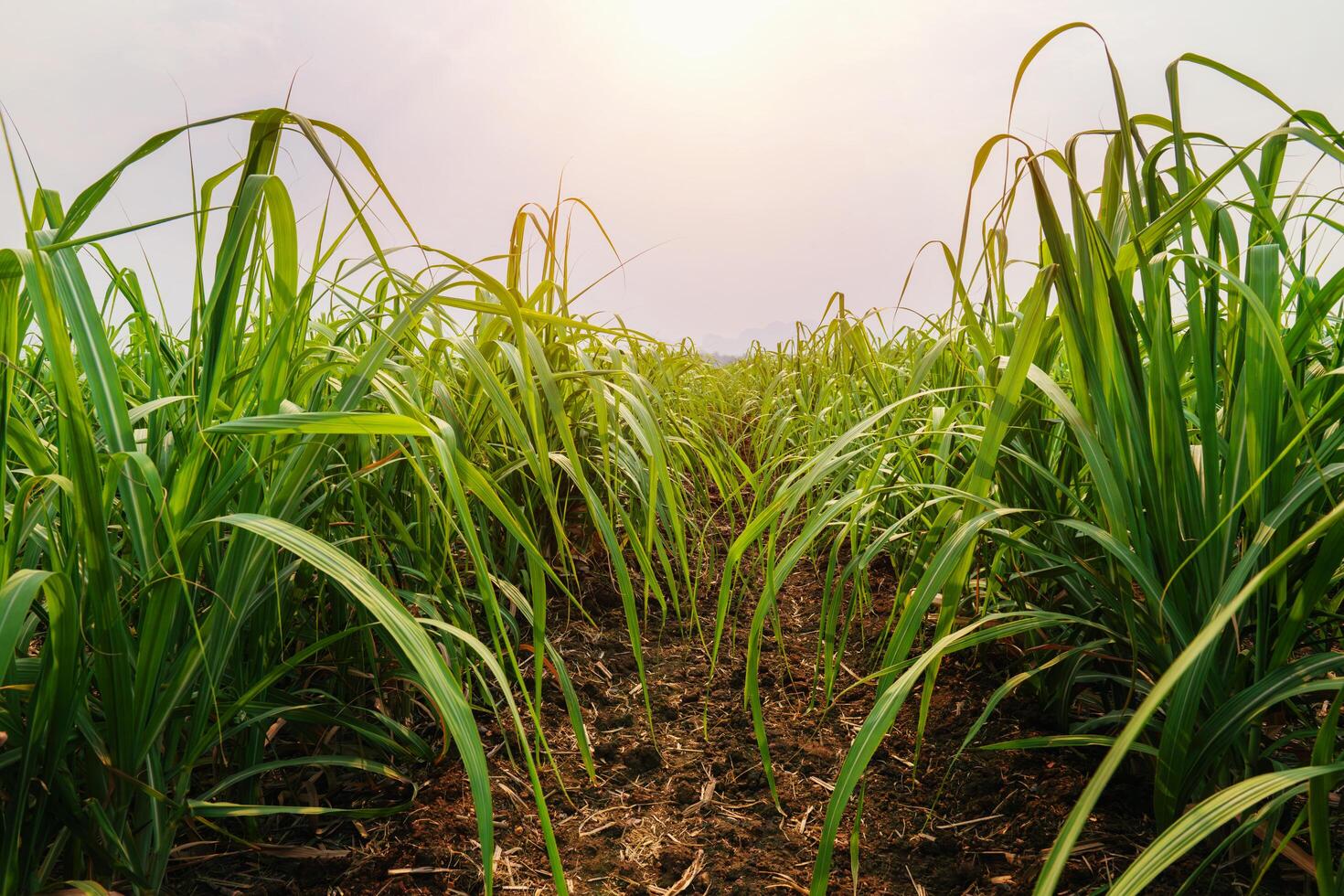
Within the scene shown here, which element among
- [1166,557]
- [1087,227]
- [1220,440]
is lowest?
[1166,557]

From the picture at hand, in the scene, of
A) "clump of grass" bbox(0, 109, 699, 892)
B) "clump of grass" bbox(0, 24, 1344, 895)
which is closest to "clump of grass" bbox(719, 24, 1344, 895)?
"clump of grass" bbox(0, 24, 1344, 895)

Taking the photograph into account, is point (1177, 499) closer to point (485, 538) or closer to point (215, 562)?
point (485, 538)

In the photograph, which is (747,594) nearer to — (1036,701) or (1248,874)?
(1036,701)

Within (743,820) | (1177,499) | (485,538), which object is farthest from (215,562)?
(1177,499)

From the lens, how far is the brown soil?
78 centimetres

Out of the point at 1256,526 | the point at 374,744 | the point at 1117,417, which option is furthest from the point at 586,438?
the point at 1256,526

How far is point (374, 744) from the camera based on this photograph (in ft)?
3.14

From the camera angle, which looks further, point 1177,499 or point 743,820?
point 743,820

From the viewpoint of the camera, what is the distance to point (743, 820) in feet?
3.07

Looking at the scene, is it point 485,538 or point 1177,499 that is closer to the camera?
point 1177,499

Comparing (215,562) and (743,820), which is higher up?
(215,562)

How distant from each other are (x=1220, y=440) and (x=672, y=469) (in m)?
1.10

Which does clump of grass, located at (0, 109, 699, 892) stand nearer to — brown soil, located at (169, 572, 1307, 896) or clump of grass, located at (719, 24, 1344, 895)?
brown soil, located at (169, 572, 1307, 896)

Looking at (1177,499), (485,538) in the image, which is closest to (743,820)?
(485,538)
